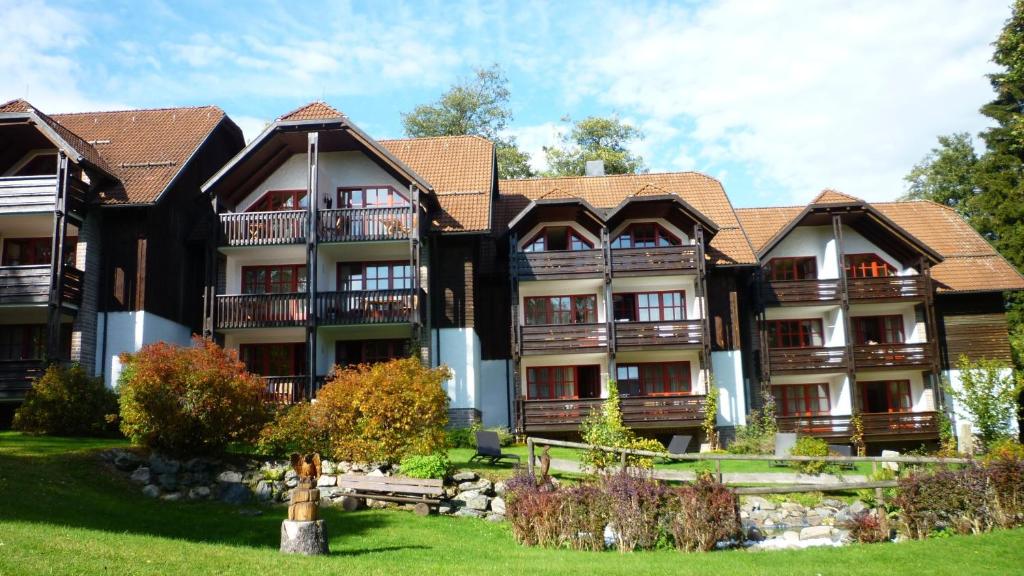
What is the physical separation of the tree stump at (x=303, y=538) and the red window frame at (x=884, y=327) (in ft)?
82.6

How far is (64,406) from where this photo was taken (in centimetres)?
2177

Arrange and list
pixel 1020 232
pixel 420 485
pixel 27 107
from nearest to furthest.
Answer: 1. pixel 420 485
2. pixel 27 107
3. pixel 1020 232

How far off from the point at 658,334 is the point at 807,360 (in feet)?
19.0

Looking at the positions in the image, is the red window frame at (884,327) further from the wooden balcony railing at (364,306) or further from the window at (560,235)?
the wooden balcony railing at (364,306)

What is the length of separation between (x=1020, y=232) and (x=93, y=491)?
117 feet

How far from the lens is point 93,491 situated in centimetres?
1630

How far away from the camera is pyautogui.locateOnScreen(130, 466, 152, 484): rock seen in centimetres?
1773

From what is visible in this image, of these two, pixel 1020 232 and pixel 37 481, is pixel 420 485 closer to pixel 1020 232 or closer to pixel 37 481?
pixel 37 481

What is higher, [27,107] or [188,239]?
[27,107]

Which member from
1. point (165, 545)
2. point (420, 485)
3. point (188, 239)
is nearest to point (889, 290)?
point (420, 485)

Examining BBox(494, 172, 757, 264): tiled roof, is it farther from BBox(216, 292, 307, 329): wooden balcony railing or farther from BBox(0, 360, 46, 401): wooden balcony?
BBox(0, 360, 46, 401): wooden balcony

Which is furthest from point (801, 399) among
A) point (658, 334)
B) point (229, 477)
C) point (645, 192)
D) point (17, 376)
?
point (17, 376)

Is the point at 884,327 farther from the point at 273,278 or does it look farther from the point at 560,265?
the point at 273,278

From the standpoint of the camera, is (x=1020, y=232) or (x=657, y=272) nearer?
(x=657, y=272)
